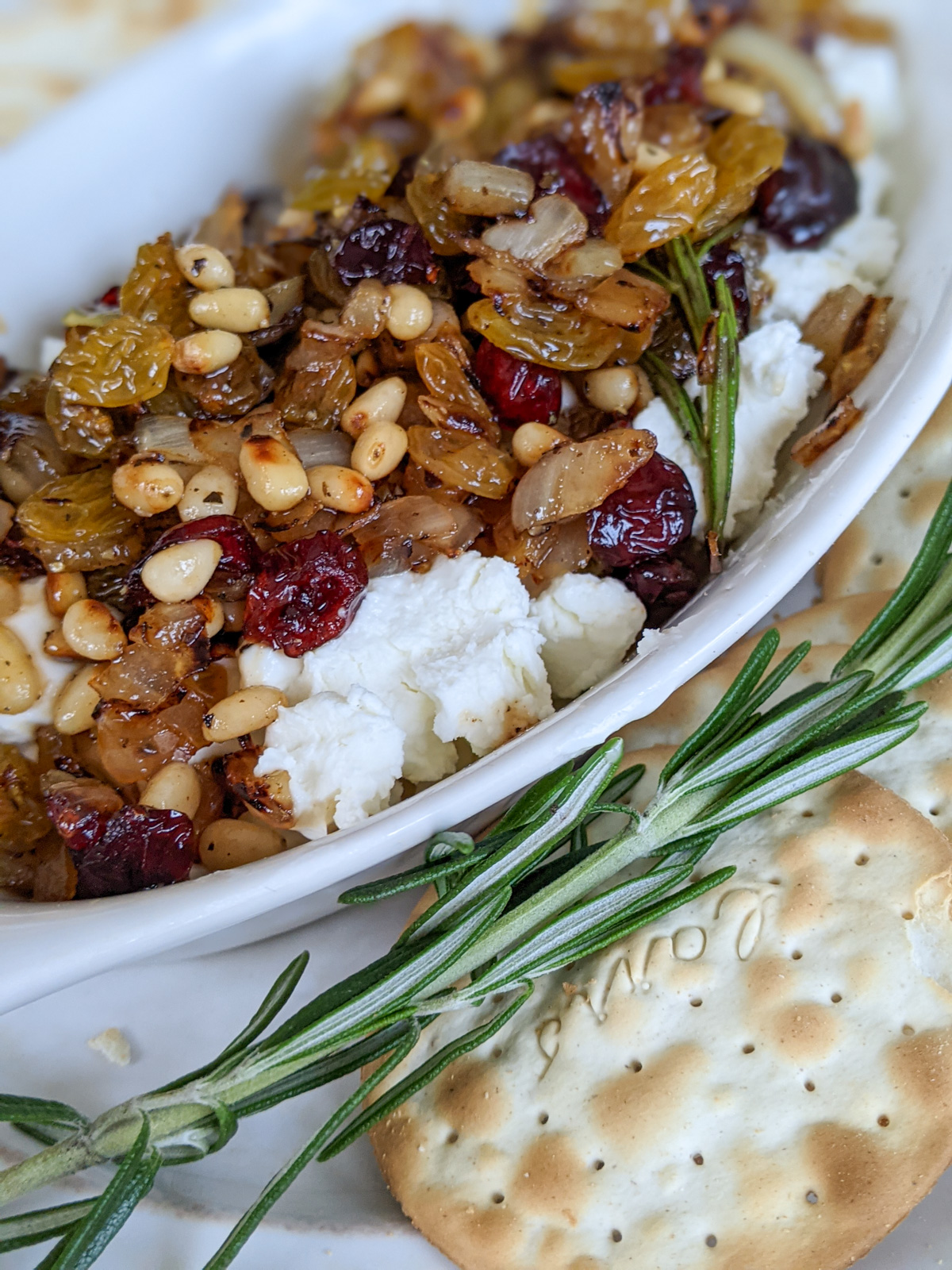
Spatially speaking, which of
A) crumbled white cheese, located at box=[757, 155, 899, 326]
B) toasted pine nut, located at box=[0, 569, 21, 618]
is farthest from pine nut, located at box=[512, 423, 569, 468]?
toasted pine nut, located at box=[0, 569, 21, 618]

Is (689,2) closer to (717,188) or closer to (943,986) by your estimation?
(717,188)

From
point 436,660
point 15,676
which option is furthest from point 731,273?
point 15,676

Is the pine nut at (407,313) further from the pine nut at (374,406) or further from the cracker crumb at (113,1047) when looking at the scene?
the cracker crumb at (113,1047)

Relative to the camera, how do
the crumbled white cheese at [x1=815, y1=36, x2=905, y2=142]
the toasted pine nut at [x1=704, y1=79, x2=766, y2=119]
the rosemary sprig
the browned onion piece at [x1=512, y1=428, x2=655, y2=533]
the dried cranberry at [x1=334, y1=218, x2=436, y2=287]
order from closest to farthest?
the rosemary sprig < the browned onion piece at [x1=512, y1=428, x2=655, y2=533] < the dried cranberry at [x1=334, y1=218, x2=436, y2=287] < the toasted pine nut at [x1=704, y1=79, x2=766, y2=119] < the crumbled white cheese at [x1=815, y1=36, x2=905, y2=142]

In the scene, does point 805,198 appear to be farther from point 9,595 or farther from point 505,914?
point 9,595

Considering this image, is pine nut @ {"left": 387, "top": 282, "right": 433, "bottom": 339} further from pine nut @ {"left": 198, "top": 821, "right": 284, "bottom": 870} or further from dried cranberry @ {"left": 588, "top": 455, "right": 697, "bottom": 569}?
pine nut @ {"left": 198, "top": 821, "right": 284, "bottom": 870}

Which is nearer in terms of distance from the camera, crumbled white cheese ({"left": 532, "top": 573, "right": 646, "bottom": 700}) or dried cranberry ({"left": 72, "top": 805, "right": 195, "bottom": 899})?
dried cranberry ({"left": 72, "top": 805, "right": 195, "bottom": 899})
